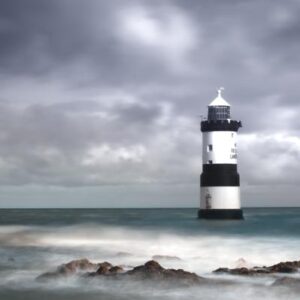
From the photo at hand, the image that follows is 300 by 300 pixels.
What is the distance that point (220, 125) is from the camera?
85.5 ft

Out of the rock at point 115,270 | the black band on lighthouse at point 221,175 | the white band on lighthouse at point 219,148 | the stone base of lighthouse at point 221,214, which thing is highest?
the white band on lighthouse at point 219,148

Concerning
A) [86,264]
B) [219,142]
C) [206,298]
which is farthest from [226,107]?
[206,298]

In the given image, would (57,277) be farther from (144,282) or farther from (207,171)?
(207,171)

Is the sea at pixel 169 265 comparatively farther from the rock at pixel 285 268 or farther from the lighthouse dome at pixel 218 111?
the lighthouse dome at pixel 218 111

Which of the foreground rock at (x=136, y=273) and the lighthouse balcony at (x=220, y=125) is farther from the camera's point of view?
the lighthouse balcony at (x=220, y=125)

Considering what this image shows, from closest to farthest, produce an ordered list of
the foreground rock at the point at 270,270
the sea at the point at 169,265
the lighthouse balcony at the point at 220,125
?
1. the sea at the point at 169,265
2. the foreground rock at the point at 270,270
3. the lighthouse balcony at the point at 220,125

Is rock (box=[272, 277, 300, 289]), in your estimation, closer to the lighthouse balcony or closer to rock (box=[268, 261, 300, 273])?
rock (box=[268, 261, 300, 273])

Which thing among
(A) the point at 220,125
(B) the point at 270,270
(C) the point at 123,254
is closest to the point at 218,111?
(A) the point at 220,125

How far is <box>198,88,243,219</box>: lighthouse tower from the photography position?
25703 millimetres

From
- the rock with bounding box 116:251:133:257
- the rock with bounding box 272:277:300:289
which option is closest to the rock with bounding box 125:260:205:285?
the rock with bounding box 272:277:300:289

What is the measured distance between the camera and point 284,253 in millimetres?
18047

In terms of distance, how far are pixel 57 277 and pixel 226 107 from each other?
16323mm

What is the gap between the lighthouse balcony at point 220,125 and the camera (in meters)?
26.0

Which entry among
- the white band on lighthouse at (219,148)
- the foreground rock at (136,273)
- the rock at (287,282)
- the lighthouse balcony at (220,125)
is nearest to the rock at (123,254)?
the foreground rock at (136,273)
